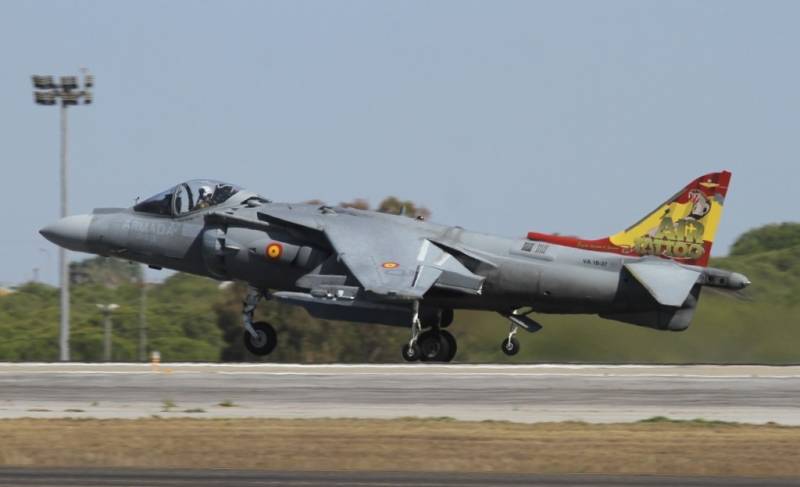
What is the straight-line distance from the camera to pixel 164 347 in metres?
42.8

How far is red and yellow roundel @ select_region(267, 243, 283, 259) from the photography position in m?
27.6

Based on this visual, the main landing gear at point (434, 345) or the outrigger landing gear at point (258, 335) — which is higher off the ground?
the main landing gear at point (434, 345)

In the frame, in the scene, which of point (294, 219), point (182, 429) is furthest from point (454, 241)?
point (182, 429)

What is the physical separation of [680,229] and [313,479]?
629 inches

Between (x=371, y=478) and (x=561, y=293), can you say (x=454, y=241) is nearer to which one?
(x=561, y=293)

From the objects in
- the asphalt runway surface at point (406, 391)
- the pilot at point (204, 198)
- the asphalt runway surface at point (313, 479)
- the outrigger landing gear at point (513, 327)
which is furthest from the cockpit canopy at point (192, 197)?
the asphalt runway surface at point (313, 479)

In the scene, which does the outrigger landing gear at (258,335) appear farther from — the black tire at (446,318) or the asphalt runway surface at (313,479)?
the asphalt runway surface at (313,479)

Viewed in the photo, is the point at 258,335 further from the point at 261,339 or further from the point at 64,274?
the point at 64,274

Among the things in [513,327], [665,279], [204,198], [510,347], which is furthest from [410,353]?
[204,198]

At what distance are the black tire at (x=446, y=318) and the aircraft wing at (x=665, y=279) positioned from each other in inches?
150

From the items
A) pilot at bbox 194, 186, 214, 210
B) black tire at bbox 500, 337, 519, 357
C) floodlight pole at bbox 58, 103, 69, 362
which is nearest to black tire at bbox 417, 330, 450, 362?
black tire at bbox 500, 337, 519, 357

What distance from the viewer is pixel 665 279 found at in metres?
26.6

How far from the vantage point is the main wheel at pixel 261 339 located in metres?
28.3

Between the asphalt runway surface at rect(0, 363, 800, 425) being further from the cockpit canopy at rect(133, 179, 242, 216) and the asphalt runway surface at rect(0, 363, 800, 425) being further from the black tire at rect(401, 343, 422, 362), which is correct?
the cockpit canopy at rect(133, 179, 242, 216)
